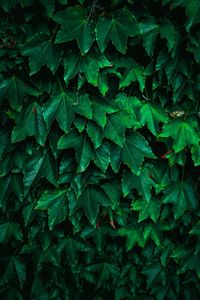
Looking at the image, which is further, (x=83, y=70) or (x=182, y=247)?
(x=182, y=247)

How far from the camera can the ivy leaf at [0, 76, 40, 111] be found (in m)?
1.73

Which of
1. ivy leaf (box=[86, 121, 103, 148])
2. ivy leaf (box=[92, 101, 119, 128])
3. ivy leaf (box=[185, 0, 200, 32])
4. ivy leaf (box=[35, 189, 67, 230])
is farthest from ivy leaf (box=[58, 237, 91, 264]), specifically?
ivy leaf (box=[185, 0, 200, 32])

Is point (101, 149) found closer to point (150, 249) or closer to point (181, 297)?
point (150, 249)

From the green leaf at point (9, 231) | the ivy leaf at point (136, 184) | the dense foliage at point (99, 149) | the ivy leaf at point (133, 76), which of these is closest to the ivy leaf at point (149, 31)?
the dense foliage at point (99, 149)

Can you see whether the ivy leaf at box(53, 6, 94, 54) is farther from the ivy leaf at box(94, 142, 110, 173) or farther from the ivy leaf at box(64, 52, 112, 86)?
the ivy leaf at box(94, 142, 110, 173)

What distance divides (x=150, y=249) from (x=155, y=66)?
1147 mm

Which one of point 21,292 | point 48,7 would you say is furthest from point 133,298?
point 48,7

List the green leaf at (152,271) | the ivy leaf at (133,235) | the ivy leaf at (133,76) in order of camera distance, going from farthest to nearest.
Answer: the green leaf at (152,271) → the ivy leaf at (133,235) → the ivy leaf at (133,76)

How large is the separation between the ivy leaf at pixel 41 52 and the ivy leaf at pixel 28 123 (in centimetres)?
20

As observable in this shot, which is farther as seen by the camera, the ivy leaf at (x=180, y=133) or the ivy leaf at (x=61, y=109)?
the ivy leaf at (x=180, y=133)

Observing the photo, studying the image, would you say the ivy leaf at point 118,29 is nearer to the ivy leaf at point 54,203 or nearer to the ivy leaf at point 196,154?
the ivy leaf at point 196,154

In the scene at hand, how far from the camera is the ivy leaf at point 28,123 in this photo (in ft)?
5.86

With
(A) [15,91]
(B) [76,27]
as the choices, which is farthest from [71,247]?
(B) [76,27]

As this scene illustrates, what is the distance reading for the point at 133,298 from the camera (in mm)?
2400
